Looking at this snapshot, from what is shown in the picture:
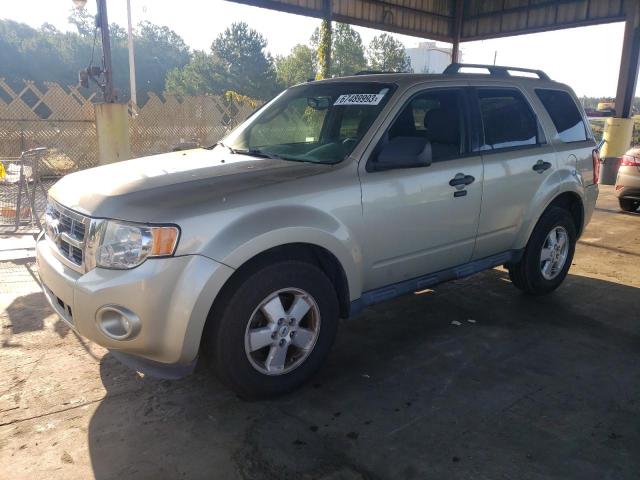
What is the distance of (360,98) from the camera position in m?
3.79

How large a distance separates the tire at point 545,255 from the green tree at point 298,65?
7786 cm

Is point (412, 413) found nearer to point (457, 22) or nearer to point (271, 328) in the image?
point (271, 328)

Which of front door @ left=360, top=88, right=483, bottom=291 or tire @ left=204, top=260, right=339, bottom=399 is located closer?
tire @ left=204, top=260, right=339, bottom=399

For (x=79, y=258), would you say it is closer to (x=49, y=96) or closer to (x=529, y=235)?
(x=529, y=235)

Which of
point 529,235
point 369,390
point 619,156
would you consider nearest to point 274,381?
point 369,390

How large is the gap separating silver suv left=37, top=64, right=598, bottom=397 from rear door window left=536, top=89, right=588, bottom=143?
1.1 inches

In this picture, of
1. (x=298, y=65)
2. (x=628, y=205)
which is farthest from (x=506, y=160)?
(x=298, y=65)

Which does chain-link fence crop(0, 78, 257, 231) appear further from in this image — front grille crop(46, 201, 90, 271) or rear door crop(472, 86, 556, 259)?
front grille crop(46, 201, 90, 271)

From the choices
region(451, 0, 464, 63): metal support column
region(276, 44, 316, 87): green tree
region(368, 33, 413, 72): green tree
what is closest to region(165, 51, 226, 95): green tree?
region(276, 44, 316, 87): green tree

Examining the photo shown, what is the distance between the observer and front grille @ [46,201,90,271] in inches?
111

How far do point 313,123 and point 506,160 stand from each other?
1.54 m

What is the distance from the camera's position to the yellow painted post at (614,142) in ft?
41.1

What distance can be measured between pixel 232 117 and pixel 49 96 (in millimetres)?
4500

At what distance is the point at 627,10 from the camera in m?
11.0
